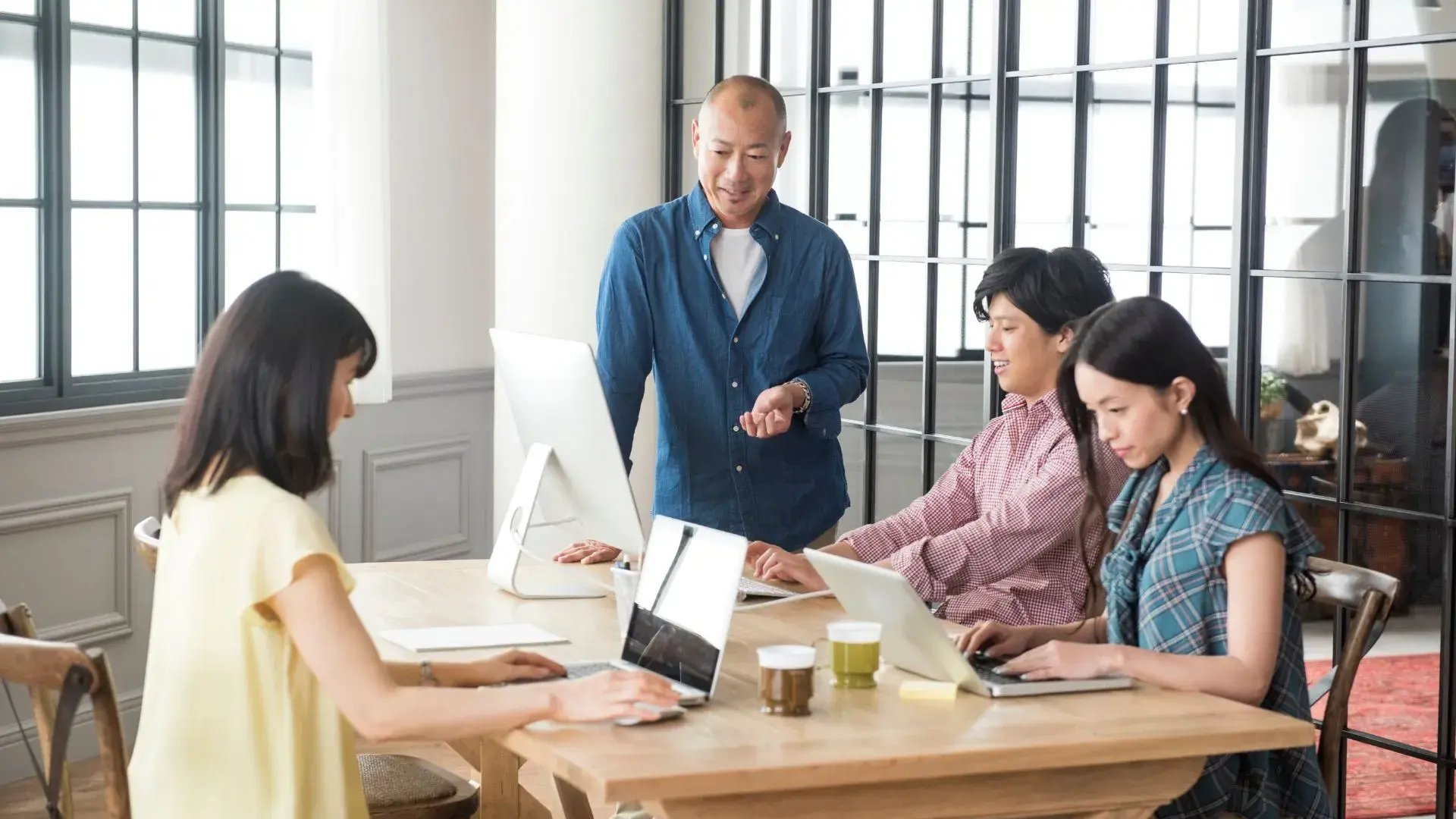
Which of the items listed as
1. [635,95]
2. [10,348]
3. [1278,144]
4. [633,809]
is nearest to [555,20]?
[635,95]

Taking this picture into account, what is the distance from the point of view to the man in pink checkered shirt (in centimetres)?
248

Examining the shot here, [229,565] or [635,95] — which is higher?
[635,95]

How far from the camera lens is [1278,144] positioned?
327cm

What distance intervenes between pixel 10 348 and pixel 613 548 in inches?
82.3

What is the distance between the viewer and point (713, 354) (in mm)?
3096

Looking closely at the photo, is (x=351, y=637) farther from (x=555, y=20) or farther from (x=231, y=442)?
(x=555, y=20)

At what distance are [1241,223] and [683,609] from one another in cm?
186

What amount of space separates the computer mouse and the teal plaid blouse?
2.21ft

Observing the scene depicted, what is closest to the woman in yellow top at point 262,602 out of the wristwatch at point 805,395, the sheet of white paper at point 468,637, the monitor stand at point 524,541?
the sheet of white paper at point 468,637

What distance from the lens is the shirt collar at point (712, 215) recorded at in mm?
3104

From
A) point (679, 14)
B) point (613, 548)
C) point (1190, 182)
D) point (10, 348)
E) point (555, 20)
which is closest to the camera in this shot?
point (613, 548)

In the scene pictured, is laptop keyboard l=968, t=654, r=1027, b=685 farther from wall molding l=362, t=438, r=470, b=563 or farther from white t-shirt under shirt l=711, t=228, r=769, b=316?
wall molding l=362, t=438, r=470, b=563

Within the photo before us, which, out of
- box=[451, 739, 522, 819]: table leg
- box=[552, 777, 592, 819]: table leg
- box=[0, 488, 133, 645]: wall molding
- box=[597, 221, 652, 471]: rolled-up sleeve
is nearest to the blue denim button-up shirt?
box=[597, 221, 652, 471]: rolled-up sleeve

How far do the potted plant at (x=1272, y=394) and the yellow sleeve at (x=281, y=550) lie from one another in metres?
2.18
